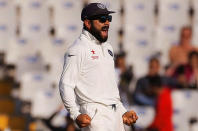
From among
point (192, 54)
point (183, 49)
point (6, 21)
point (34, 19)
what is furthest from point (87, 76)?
point (34, 19)

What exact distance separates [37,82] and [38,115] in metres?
0.72

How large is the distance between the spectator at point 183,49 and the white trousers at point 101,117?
4.68m

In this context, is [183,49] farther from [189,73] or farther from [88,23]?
[88,23]

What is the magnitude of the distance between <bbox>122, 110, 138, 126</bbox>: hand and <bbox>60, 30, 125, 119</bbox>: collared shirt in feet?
0.42

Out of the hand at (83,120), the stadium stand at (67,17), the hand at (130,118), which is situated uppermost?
the hand at (83,120)

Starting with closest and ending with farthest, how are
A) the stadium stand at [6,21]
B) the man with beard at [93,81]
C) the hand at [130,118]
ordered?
the man with beard at [93,81], the hand at [130,118], the stadium stand at [6,21]

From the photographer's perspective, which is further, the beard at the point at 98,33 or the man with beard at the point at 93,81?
the beard at the point at 98,33

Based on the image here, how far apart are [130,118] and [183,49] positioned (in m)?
4.88

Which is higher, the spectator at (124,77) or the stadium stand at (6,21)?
the stadium stand at (6,21)

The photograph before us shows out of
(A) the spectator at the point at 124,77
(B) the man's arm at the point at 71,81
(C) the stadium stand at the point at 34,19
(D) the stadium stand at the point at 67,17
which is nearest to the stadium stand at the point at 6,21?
(C) the stadium stand at the point at 34,19

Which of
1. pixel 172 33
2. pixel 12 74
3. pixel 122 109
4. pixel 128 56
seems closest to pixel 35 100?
pixel 12 74

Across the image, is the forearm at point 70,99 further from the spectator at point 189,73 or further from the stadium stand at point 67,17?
the stadium stand at point 67,17

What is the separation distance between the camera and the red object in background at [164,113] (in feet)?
23.8

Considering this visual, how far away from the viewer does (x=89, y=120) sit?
3781 mm
